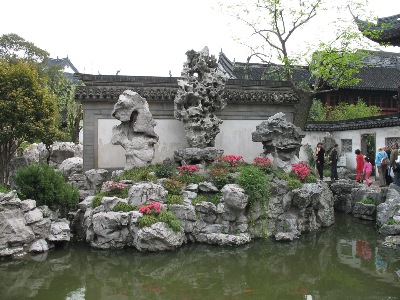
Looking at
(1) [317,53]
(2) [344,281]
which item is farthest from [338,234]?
(1) [317,53]

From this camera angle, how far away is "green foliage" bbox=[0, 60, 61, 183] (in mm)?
12445

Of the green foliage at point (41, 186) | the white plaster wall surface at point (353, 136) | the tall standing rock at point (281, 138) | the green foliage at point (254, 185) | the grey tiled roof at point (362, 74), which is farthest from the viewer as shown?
the grey tiled roof at point (362, 74)

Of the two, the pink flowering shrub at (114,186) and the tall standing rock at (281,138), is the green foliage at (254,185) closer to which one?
the tall standing rock at (281,138)

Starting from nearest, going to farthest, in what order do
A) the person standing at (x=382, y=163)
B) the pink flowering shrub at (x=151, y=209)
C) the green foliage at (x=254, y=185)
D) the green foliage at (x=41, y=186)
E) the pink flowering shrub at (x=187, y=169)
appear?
the pink flowering shrub at (x=151, y=209) < the green foliage at (x=41, y=186) < the green foliage at (x=254, y=185) < the pink flowering shrub at (x=187, y=169) < the person standing at (x=382, y=163)

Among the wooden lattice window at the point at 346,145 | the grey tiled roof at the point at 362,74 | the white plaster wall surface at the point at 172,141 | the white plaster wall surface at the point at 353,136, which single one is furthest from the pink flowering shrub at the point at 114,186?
the grey tiled roof at the point at 362,74

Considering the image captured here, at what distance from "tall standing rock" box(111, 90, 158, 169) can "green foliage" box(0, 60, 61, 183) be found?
8.82 feet

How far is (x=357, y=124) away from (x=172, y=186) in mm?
12258

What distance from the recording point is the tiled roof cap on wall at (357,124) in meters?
16.9

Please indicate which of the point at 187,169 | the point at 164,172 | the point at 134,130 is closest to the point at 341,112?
the point at 187,169

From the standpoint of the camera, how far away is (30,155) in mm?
20984

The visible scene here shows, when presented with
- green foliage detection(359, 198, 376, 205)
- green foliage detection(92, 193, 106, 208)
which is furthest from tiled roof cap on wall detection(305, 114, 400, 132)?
green foliage detection(92, 193, 106, 208)

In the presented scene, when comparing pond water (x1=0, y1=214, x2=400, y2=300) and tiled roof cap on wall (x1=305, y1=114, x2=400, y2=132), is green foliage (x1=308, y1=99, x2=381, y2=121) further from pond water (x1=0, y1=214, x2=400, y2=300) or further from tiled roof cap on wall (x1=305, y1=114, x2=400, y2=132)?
pond water (x1=0, y1=214, x2=400, y2=300)

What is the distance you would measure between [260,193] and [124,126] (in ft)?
15.2

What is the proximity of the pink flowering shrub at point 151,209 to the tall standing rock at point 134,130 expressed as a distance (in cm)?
267
